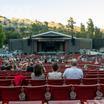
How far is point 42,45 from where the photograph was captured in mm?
100438

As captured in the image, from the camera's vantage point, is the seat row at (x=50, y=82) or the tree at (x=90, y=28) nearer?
the seat row at (x=50, y=82)

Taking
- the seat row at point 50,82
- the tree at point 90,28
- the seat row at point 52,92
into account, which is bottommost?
the seat row at point 52,92

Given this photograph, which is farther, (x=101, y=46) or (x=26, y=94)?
(x=101, y=46)

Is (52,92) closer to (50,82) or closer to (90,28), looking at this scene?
(50,82)

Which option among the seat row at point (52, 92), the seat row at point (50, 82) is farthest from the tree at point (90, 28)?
the seat row at point (52, 92)

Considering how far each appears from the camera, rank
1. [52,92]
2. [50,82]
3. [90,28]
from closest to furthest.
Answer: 1. [52,92]
2. [50,82]
3. [90,28]

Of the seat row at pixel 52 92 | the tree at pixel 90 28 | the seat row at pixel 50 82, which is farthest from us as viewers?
the tree at pixel 90 28

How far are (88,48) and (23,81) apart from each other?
320 feet

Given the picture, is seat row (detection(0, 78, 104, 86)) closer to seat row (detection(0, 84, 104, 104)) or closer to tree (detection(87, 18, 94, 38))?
seat row (detection(0, 84, 104, 104))

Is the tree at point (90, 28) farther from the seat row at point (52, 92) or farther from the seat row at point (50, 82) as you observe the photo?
the seat row at point (52, 92)

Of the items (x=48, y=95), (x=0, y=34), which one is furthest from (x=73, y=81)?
(x=0, y=34)

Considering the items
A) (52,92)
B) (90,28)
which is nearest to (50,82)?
(52,92)

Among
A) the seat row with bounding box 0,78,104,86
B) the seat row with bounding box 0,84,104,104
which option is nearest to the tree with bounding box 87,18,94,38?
the seat row with bounding box 0,78,104,86

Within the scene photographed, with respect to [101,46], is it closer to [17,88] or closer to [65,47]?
[65,47]
